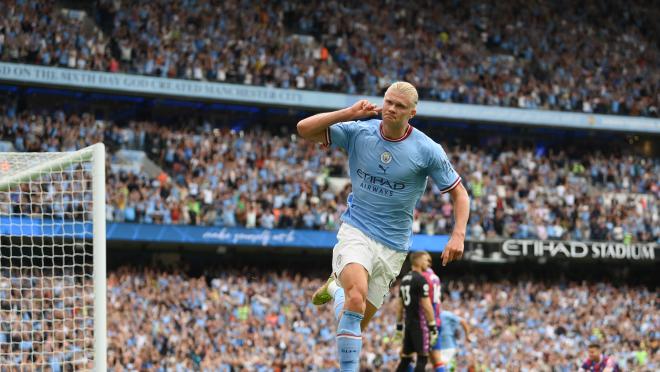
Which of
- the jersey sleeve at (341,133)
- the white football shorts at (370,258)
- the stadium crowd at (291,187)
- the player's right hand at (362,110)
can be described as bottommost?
the white football shorts at (370,258)

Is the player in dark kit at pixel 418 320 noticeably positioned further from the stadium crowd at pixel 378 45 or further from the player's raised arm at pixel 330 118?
the stadium crowd at pixel 378 45

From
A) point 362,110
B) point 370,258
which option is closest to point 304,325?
point 370,258

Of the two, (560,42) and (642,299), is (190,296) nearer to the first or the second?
(642,299)

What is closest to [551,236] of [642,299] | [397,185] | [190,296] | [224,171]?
[642,299]

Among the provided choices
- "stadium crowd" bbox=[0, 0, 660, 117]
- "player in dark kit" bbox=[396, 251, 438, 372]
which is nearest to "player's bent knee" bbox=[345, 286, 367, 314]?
"player in dark kit" bbox=[396, 251, 438, 372]

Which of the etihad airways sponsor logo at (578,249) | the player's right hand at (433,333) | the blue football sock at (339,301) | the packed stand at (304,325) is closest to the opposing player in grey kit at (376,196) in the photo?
the blue football sock at (339,301)

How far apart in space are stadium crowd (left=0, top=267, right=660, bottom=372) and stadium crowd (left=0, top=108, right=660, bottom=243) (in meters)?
2.11

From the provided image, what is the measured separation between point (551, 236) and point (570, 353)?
7.56m

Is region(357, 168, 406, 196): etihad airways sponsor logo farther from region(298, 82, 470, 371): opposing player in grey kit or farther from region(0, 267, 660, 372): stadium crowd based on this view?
region(0, 267, 660, 372): stadium crowd

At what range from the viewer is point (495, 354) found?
27.0 metres

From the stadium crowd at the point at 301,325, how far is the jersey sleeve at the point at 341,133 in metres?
11.7

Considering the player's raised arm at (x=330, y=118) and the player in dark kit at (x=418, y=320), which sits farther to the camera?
the player in dark kit at (x=418, y=320)

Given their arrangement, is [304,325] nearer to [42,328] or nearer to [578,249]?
[42,328]

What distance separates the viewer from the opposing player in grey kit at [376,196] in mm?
8234
